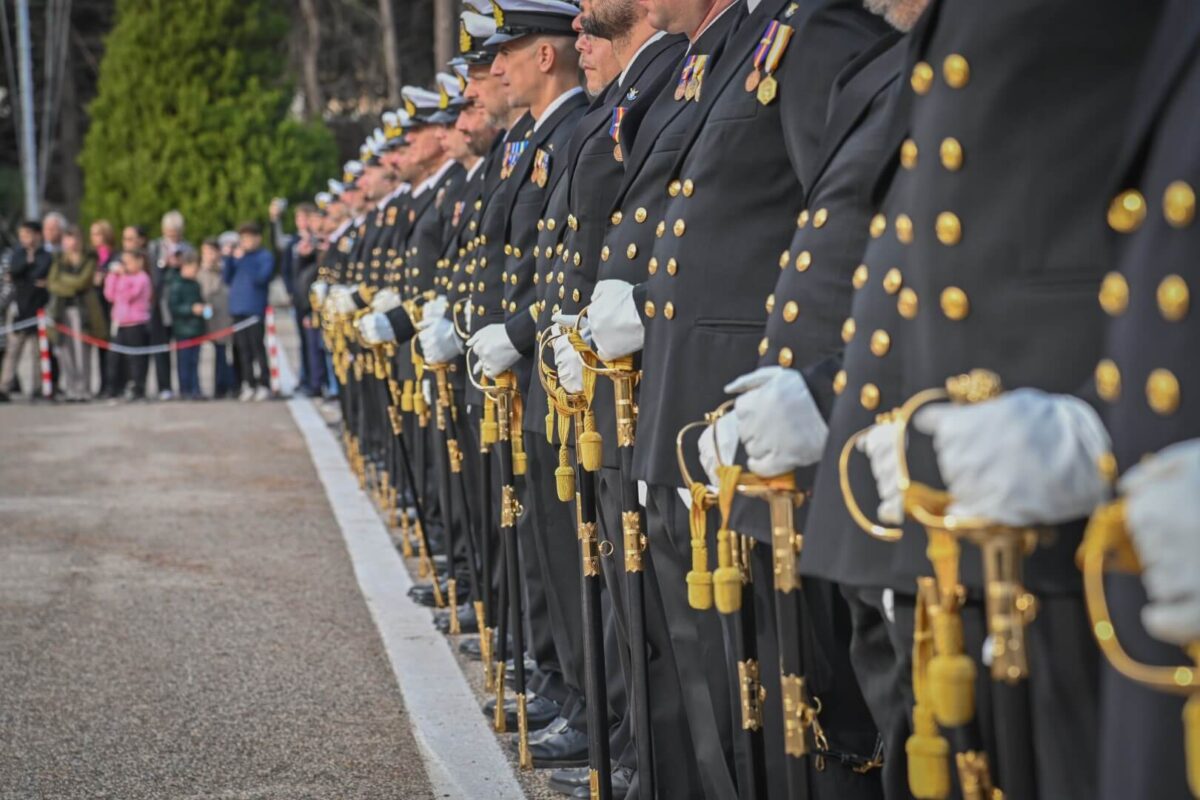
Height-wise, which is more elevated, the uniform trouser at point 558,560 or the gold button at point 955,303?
the gold button at point 955,303

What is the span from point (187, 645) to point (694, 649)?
3.69m

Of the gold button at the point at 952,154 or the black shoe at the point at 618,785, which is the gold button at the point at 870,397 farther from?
the black shoe at the point at 618,785

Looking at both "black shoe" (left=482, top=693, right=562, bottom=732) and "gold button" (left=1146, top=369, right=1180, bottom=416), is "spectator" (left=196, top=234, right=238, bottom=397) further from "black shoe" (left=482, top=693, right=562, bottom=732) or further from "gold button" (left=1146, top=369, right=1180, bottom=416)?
"gold button" (left=1146, top=369, right=1180, bottom=416)

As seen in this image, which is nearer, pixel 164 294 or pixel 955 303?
pixel 955 303

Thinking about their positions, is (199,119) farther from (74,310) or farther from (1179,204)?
(1179,204)

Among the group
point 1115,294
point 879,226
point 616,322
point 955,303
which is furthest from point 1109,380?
point 616,322

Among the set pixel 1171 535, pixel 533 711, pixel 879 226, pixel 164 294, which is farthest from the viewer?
pixel 164 294

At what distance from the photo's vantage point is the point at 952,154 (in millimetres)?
2484

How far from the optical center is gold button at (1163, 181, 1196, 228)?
6.63 feet

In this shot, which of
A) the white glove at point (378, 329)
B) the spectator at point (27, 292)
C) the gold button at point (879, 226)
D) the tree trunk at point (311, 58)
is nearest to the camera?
the gold button at point (879, 226)

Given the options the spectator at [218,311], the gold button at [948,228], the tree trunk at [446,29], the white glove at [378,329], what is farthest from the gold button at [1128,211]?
the tree trunk at [446,29]

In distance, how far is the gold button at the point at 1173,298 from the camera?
2.00 metres

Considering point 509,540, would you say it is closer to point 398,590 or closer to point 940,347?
point 398,590

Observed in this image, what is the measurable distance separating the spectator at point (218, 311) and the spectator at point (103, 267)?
97 centimetres
